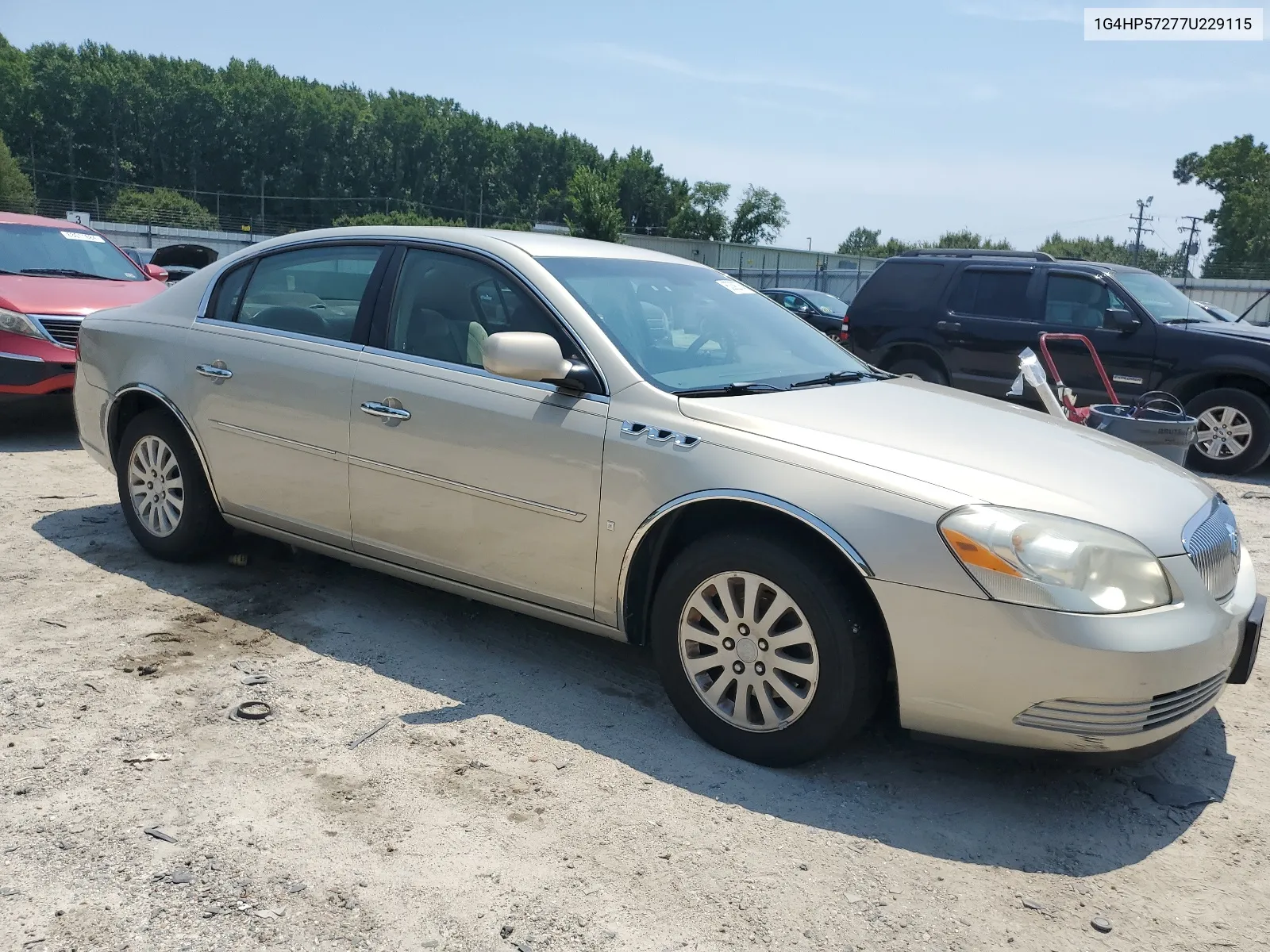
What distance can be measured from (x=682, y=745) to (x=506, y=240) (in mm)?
2076

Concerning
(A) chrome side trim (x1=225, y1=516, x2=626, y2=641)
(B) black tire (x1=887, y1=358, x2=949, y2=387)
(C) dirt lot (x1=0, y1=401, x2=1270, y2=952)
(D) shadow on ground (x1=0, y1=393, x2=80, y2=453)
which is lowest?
(C) dirt lot (x1=0, y1=401, x2=1270, y2=952)

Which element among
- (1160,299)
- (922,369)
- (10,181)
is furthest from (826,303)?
(10,181)

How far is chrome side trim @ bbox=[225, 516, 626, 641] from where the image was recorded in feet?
12.2

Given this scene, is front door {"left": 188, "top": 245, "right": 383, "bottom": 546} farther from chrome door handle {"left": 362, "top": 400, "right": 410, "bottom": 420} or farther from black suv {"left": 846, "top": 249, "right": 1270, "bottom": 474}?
black suv {"left": 846, "top": 249, "right": 1270, "bottom": 474}

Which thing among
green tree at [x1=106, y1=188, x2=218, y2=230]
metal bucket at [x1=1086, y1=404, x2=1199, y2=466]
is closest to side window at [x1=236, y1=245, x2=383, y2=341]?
metal bucket at [x1=1086, y1=404, x2=1199, y2=466]

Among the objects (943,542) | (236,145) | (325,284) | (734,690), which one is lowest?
(734,690)

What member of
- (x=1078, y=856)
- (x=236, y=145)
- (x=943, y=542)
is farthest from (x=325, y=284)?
(x=236, y=145)

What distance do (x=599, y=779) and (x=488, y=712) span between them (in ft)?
1.98

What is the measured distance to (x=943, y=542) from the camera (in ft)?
9.62

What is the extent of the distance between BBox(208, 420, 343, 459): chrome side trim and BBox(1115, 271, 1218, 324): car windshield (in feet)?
26.3

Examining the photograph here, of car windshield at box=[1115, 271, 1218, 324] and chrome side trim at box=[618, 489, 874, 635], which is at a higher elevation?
car windshield at box=[1115, 271, 1218, 324]

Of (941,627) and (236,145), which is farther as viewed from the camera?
(236,145)

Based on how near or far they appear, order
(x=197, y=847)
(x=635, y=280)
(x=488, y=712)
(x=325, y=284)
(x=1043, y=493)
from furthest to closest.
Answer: (x=325, y=284)
(x=635, y=280)
(x=488, y=712)
(x=1043, y=493)
(x=197, y=847)

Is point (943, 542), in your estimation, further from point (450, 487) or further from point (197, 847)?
point (197, 847)
